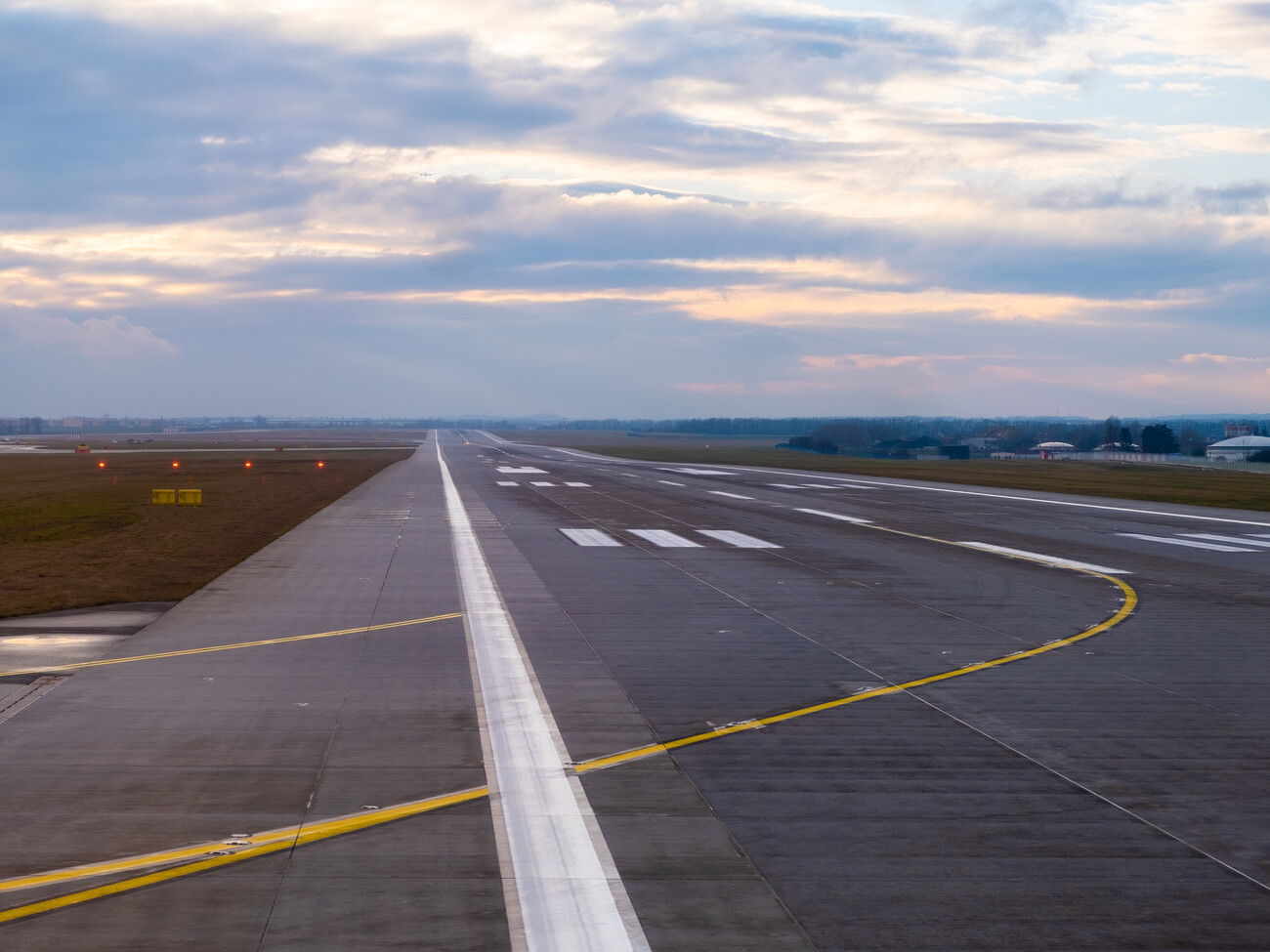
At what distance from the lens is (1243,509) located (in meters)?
41.8

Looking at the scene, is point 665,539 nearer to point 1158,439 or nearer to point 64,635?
point 64,635

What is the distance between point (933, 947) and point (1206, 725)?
6.26 meters

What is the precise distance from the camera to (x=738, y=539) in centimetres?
2919

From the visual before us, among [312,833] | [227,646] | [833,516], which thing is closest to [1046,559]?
[833,516]

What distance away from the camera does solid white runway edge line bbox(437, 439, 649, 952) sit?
6039 mm

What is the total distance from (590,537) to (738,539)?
4118 mm

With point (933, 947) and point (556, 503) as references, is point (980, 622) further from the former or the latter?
point (556, 503)

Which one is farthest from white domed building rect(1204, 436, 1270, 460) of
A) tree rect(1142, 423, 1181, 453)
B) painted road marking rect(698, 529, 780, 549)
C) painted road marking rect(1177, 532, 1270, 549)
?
painted road marking rect(698, 529, 780, 549)

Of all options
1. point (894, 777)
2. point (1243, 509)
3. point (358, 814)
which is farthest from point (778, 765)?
point (1243, 509)

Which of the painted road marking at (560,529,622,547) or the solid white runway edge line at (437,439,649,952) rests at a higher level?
the painted road marking at (560,529,622,547)

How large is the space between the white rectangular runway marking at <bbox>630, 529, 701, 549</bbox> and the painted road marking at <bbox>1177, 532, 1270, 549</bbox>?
48.9 feet

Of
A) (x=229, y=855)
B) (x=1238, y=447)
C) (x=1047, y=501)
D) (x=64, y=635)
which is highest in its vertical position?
(x=1238, y=447)

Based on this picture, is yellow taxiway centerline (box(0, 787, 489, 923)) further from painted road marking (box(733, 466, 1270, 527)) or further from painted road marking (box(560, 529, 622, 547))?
painted road marking (box(733, 466, 1270, 527))

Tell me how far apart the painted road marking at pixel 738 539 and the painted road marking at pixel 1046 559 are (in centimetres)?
537
